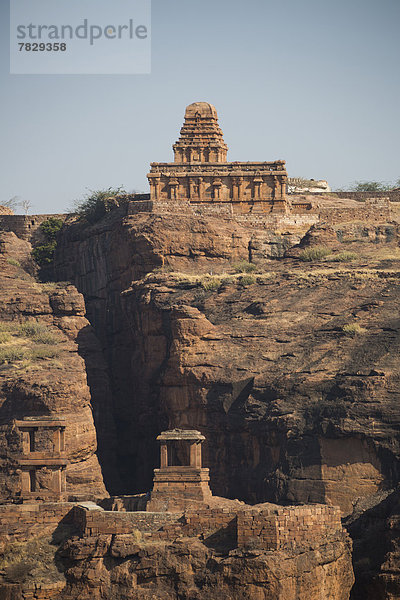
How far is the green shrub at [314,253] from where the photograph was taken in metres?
81.6

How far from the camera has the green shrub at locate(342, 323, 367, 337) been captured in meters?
71.7

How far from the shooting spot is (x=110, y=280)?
8512 centimetres

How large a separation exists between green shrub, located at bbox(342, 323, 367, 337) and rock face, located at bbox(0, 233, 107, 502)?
11.6 meters

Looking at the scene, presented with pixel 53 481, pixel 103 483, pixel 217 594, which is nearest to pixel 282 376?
pixel 103 483

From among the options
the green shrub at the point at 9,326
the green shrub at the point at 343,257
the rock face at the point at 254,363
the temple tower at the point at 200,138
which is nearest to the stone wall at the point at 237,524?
the rock face at the point at 254,363

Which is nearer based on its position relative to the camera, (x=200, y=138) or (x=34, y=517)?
(x=34, y=517)

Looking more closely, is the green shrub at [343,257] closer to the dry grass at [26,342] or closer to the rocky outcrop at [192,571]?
the dry grass at [26,342]

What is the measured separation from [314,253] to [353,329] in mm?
10581

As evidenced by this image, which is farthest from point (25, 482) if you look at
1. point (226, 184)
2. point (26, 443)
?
point (226, 184)

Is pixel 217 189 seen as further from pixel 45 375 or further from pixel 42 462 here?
pixel 42 462

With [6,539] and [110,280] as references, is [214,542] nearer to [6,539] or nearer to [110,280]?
[6,539]

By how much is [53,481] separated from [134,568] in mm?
6749

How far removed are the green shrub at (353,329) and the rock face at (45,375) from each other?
1164 cm

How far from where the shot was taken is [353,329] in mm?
71812
